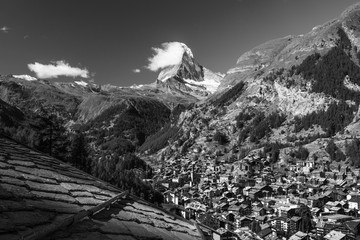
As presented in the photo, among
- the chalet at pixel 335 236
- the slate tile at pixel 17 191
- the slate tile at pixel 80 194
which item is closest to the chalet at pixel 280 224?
the chalet at pixel 335 236

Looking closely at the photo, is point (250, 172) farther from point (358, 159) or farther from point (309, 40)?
point (309, 40)

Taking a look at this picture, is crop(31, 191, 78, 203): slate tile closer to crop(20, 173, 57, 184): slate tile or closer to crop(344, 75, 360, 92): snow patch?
crop(20, 173, 57, 184): slate tile

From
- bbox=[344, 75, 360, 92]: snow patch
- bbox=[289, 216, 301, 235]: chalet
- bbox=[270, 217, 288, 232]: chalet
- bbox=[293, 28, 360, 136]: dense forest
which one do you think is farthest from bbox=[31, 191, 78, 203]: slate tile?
bbox=[344, 75, 360, 92]: snow patch

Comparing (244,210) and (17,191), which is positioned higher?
(17,191)

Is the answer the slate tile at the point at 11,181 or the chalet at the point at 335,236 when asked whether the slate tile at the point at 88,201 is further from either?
the chalet at the point at 335,236

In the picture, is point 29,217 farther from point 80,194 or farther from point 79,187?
point 79,187

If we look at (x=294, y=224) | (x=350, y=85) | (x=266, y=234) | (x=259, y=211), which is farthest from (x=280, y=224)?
(x=350, y=85)

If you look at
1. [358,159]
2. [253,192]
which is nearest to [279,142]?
[358,159]
